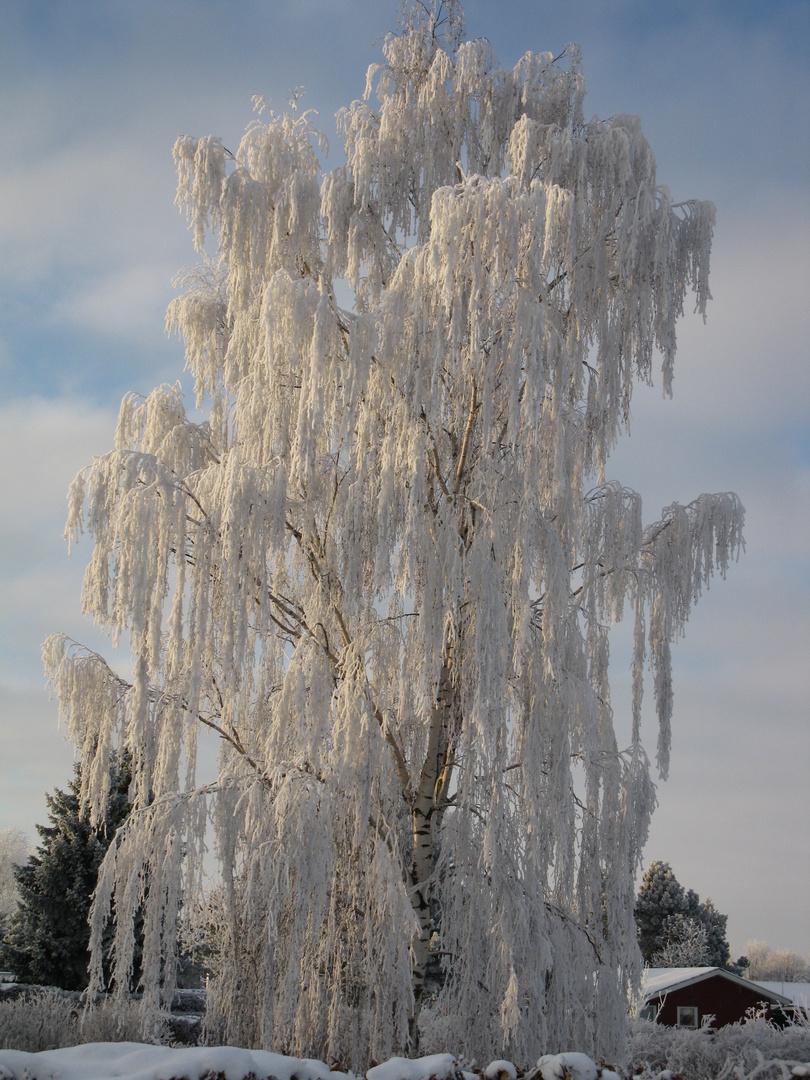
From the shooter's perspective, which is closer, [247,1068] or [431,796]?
[247,1068]

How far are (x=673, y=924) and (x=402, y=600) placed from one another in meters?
24.6

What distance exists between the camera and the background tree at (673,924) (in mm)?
26750

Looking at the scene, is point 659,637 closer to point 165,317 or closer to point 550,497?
point 550,497

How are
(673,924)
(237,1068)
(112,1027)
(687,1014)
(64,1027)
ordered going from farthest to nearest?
(673,924) < (687,1014) < (64,1027) < (112,1027) < (237,1068)

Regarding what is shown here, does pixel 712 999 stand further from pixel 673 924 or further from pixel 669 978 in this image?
pixel 673 924

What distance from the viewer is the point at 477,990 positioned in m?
6.23

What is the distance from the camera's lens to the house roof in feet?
55.0

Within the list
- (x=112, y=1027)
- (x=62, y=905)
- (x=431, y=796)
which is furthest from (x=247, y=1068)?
(x=62, y=905)

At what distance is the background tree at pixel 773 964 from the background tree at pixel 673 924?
8.79m

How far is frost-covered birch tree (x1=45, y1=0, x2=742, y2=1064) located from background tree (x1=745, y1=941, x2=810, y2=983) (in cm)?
3379

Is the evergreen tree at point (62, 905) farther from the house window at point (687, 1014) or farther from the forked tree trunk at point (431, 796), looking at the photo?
the house window at point (687, 1014)

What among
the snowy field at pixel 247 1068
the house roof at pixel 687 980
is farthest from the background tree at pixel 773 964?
the snowy field at pixel 247 1068

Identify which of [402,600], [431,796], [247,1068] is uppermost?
[402,600]

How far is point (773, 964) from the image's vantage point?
3788 centimetres
